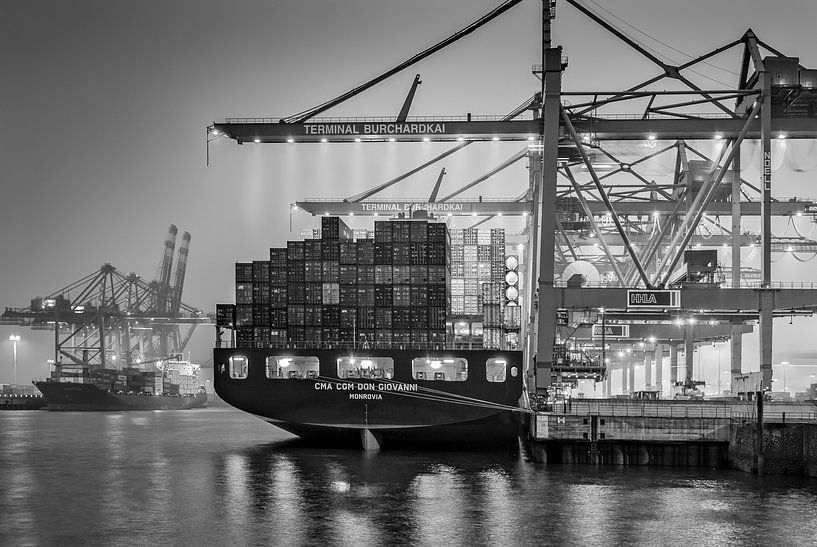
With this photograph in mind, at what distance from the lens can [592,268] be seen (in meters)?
60.1

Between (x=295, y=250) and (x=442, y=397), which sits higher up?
(x=295, y=250)

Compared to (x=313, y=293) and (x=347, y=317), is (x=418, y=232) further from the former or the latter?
(x=313, y=293)

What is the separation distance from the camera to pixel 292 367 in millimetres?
44906

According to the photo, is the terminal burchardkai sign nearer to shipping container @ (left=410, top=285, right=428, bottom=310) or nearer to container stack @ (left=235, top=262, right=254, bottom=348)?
shipping container @ (left=410, top=285, right=428, bottom=310)

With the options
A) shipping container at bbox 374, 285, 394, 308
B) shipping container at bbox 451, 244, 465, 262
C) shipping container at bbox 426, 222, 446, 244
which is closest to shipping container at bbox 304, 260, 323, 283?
shipping container at bbox 374, 285, 394, 308

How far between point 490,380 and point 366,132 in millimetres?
12911

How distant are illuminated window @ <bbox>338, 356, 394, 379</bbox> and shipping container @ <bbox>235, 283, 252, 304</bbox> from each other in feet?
21.5

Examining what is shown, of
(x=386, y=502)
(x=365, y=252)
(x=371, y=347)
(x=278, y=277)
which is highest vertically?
(x=365, y=252)

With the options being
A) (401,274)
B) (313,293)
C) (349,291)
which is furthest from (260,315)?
(401,274)

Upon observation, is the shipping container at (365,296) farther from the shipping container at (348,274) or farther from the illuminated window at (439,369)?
the illuminated window at (439,369)

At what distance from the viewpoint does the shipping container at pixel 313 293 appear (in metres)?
45.2

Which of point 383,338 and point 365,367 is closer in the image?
point 365,367

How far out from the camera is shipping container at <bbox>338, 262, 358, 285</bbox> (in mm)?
45219

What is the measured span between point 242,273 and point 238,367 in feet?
16.4
